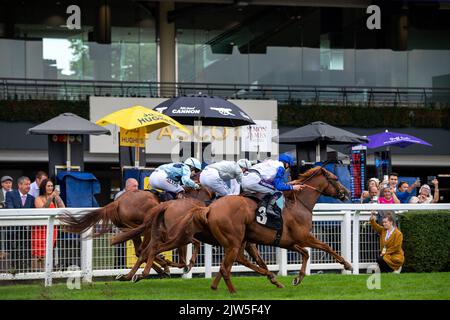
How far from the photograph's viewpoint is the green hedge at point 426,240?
11789mm

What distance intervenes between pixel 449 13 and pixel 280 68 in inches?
203

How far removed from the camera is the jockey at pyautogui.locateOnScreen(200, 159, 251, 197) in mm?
10258

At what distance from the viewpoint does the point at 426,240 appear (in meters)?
11.8

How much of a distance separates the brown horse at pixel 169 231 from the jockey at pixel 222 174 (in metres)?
0.51

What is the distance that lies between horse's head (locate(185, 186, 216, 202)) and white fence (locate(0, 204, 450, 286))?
2.42 ft

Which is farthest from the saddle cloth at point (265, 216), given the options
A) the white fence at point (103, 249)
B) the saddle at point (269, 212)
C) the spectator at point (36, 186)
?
the spectator at point (36, 186)

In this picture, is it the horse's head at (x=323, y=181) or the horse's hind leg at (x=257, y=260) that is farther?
the horse's head at (x=323, y=181)

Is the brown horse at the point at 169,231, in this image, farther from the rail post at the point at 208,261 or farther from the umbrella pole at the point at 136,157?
the umbrella pole at the point at 136,157

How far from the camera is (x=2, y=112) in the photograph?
21.2m

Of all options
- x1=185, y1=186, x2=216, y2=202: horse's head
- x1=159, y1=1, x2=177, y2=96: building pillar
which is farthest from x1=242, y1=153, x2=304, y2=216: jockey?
x1=159, y1=1, x2=177, y2=96: building pillar

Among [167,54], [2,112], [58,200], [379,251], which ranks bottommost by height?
[379,251]

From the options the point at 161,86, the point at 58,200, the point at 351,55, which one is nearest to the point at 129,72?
the point at 161,86

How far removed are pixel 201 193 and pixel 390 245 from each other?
102 inches
